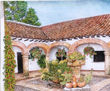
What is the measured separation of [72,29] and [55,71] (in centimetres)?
533

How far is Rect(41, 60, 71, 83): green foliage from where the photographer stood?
19.7ft

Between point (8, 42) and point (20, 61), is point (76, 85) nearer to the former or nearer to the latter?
point (8, 42)

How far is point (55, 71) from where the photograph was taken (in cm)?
621

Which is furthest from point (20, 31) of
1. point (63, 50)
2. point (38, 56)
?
point (63, 50)

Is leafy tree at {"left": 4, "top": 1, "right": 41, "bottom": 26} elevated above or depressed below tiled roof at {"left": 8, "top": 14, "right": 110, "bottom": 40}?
above

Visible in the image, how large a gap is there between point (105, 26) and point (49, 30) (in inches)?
211

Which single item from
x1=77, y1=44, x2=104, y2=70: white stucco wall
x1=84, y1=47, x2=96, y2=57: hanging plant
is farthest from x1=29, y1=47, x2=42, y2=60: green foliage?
x1=84, y1=47, x2=96, y2=57: hanging plant

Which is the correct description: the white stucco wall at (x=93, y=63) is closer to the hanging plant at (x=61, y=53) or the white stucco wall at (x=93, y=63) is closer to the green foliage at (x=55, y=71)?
the hanging plant at (x=61, y=53)

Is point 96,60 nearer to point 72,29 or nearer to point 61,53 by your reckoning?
point 61,53

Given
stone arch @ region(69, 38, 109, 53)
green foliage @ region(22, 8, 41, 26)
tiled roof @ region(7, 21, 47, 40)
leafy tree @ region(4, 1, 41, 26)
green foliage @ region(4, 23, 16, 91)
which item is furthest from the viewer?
green foliage @ region(22, 8, 41, 26)

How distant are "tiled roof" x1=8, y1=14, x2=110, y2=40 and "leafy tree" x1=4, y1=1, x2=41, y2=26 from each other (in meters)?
5.91

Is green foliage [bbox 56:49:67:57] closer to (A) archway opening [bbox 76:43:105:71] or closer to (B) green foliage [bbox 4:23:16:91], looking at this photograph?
(A) archway opening [bbox 76:43:105:71]

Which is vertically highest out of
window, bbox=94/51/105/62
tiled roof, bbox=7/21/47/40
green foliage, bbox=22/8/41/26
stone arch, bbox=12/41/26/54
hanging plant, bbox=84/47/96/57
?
green foliage, bbox=22/8/41/26

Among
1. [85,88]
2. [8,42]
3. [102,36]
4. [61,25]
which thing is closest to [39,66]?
[61,25]
